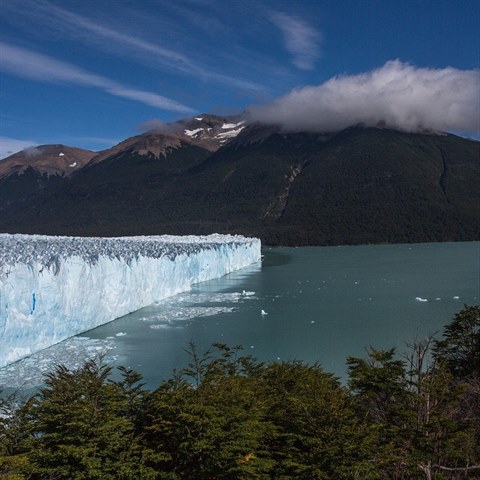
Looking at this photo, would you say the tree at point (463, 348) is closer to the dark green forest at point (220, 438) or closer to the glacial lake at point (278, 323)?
the glacial lake at point (278, 323)

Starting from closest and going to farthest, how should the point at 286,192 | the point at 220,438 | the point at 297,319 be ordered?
the point at 220,438
the point at 297,319
the point at 286,192

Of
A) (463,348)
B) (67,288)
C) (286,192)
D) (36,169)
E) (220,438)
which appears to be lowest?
(463,348)

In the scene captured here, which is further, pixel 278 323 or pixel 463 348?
pixel 278 323

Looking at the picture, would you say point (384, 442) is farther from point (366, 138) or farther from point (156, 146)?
point (156, 146)

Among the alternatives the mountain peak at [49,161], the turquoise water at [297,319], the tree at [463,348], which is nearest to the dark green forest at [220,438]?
the tree at [463,348]

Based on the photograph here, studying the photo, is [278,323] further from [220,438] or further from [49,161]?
[49,161]

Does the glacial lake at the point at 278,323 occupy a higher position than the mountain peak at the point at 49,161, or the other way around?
the mountain peak at the point at 49,161

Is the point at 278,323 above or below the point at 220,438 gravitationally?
below

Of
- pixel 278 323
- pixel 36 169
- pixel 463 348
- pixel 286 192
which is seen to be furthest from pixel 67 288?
pixel 36 169
